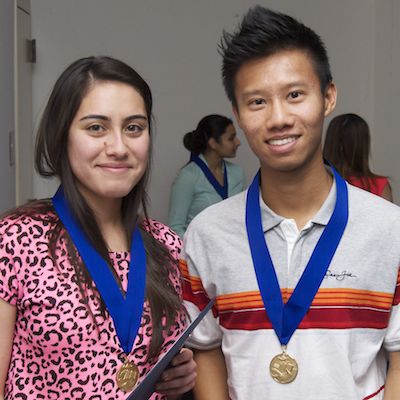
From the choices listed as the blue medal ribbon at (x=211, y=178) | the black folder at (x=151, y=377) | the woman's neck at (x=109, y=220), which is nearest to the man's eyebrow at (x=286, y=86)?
the woman's neck at (x=109, y=220)

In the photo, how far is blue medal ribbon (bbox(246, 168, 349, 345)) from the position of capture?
162 centimetres

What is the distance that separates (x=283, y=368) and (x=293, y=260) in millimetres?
259

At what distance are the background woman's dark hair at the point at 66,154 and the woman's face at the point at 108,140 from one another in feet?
0.07

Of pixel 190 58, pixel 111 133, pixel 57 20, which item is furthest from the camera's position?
pixel 190 58

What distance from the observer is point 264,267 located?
167cm

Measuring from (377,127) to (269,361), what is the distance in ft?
17.3

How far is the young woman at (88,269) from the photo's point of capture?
1.64m

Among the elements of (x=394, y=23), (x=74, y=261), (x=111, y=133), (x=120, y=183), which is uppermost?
(x=394, y=23)

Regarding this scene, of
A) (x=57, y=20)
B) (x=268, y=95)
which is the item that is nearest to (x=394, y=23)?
(x=57, y=20)

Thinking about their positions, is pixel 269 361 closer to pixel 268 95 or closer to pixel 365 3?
pixel 268 95

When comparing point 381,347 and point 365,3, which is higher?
point 365,3

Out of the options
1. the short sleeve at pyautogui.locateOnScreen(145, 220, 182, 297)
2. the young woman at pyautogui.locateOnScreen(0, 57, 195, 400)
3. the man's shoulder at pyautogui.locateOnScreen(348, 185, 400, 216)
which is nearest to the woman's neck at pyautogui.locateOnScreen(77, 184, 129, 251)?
the young woman at pyautogui.locateOnScreen(0, 57, 195, 400)

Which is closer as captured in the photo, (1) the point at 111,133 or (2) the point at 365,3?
(1) the point at 111,133

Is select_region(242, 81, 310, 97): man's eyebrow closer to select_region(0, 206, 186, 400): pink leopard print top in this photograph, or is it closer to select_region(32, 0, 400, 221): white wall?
select_region(0, 206, 186, 400): pink leopard print top
